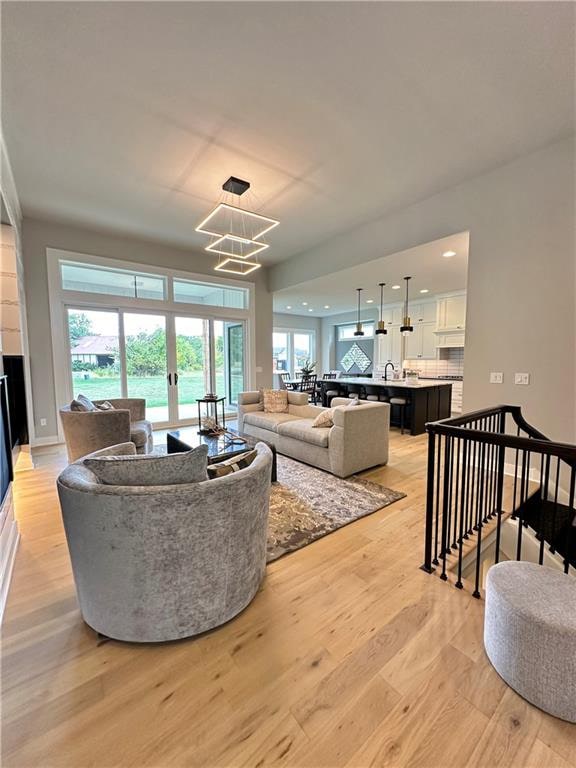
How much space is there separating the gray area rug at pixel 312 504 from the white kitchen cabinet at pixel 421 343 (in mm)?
6121

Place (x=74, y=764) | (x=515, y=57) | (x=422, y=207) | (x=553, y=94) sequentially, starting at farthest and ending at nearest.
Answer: (x=422, y=207) < (x=553, y=94) < (x=515, y=57) < (x=74, y=764)

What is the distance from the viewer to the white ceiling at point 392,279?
4.73 m

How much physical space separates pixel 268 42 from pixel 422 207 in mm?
2916

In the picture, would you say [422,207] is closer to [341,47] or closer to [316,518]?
[341,47]

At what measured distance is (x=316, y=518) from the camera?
2.61 metres

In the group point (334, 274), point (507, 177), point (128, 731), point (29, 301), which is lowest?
point (128, 731)

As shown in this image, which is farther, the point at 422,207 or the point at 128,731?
the point at 422,207

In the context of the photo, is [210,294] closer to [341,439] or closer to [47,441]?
[47,441]

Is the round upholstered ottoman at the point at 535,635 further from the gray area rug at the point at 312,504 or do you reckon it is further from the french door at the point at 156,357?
the french door at the point at 156,357

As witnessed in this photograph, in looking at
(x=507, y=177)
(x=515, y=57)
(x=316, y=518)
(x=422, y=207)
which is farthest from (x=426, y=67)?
(x=316, y=518)

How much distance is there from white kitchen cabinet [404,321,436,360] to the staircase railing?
5.23 m

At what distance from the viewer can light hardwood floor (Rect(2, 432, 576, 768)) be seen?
1098mm

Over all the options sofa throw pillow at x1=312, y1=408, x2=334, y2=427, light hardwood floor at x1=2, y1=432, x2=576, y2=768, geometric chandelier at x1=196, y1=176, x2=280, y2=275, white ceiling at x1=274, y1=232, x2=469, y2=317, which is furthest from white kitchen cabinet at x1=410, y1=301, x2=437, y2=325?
light hardwood floor at x1=2, y1=432, x2=576, y2=768

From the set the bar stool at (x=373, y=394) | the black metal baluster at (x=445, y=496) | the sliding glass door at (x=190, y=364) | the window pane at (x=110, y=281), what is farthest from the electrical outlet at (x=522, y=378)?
the window pane at (x=110, y=281)
